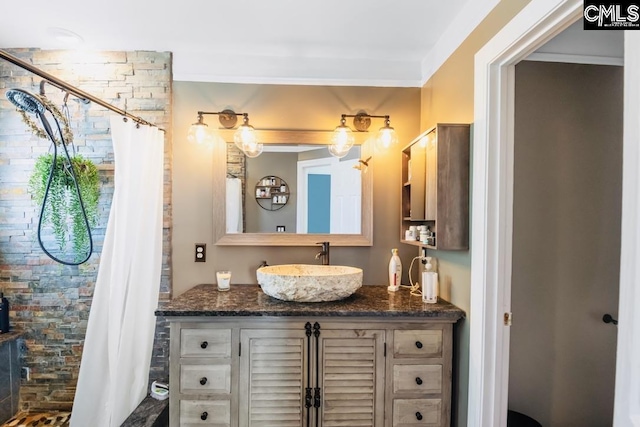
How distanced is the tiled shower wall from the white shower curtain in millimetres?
312

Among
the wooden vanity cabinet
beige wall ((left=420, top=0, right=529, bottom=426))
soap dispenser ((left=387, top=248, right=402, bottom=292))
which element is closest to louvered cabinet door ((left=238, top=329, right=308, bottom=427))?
the wooden vanity cabinet

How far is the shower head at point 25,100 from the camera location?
5.06 ft

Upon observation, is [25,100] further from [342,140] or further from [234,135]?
[342,140]

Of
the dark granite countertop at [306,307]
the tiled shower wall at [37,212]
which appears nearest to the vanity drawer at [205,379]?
the dark granite countertop at [306,307]

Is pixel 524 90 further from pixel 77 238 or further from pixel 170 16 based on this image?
pixel 77 238

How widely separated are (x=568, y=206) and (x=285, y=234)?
172 cm

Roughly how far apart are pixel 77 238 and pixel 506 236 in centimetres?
251

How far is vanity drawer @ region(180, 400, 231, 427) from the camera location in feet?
5.11

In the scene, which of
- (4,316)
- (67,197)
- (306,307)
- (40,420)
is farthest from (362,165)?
(40,420)

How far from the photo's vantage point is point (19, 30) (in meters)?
1.86

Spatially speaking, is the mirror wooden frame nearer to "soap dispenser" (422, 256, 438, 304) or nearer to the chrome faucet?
the chrome faucet

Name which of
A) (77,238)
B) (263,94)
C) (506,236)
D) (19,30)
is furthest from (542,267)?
(19,30)

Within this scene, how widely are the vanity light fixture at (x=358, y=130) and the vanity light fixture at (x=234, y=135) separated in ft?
1.74
